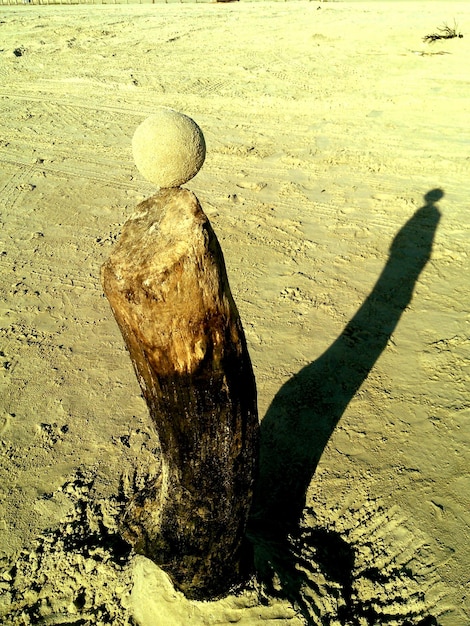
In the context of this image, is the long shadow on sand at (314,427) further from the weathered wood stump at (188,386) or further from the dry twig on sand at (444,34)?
the dry twig on sand at (444,34)

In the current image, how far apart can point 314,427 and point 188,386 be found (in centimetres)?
214

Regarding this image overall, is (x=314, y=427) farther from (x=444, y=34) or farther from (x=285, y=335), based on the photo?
(x=444, y=34)

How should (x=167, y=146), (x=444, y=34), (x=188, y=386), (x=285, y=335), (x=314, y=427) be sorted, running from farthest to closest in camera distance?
(x=444, y=34) → (x=285, y=335) → (x=314, y=427) → (x=188, y=386) → (x=167, y=146)

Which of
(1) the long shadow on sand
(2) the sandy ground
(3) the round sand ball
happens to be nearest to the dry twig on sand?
(2) the sandy ground

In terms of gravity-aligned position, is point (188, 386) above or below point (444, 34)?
below

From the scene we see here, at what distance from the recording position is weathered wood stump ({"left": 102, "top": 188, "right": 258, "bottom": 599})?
5.73 ft

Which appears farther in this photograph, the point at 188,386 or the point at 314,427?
the point at 314,427

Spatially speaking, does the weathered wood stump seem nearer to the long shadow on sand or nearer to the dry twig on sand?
the long shadow on sand

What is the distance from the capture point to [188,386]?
6.33ft

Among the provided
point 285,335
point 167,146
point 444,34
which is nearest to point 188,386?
point 167,146

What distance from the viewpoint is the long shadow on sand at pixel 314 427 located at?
289cm

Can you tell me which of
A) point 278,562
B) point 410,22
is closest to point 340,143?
point 278,562

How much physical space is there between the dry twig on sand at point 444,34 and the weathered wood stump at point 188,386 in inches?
482

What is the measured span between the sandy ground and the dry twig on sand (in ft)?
4.94
